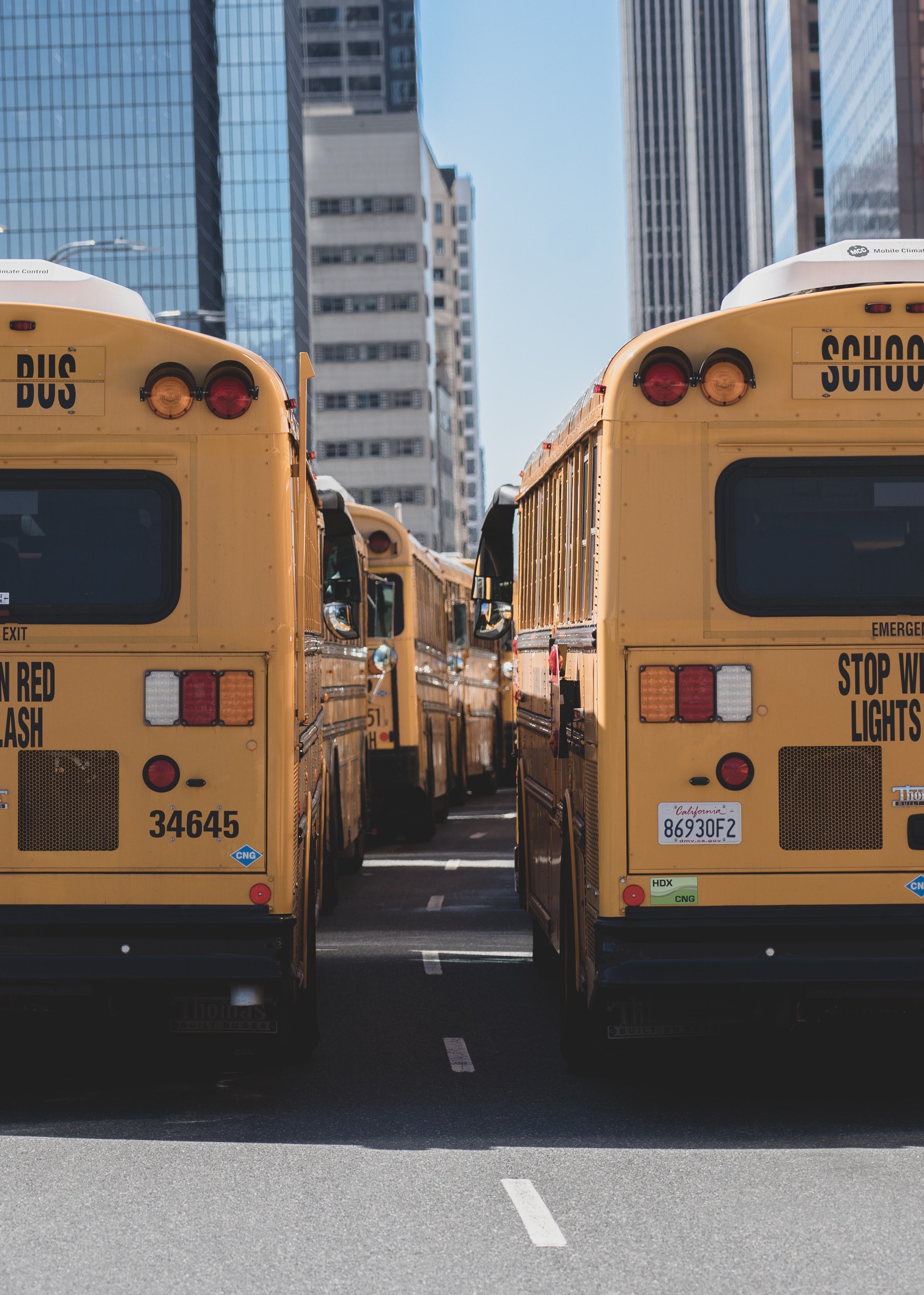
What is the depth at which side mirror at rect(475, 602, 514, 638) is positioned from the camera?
40.5ft

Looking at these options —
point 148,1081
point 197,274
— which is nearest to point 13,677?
point 148,1081

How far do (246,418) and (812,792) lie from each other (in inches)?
110

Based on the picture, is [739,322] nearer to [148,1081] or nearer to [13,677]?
[13,677]

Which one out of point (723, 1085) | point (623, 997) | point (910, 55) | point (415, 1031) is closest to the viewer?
point (623, 997)

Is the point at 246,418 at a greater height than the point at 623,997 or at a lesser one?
greater

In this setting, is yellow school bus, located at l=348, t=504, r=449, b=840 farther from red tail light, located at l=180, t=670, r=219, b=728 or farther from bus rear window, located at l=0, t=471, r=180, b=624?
red tail light, located at l=180, t=670, r=219, b=728

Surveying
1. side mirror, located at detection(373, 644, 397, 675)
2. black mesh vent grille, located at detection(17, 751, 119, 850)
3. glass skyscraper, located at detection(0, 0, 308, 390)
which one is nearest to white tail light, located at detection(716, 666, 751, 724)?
black mesh vent grille, located at detection(17, 751, 119, 850)

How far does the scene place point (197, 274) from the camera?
4995 inches

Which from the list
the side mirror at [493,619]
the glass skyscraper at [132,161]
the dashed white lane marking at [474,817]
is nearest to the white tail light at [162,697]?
the side mirror at [493,619]

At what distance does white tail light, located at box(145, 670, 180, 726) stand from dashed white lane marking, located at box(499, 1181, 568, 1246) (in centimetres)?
237

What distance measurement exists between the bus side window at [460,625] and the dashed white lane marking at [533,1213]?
20634 mm

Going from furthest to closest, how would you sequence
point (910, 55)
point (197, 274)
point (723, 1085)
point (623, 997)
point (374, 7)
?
1. point (374, 7)
2. point (197, 274)
3. point (910, 55)
4. point (723, 1085)
5. point (623, 997)

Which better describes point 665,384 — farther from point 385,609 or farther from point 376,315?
point 376,315

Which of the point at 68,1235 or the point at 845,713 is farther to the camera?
the point at 845,713
